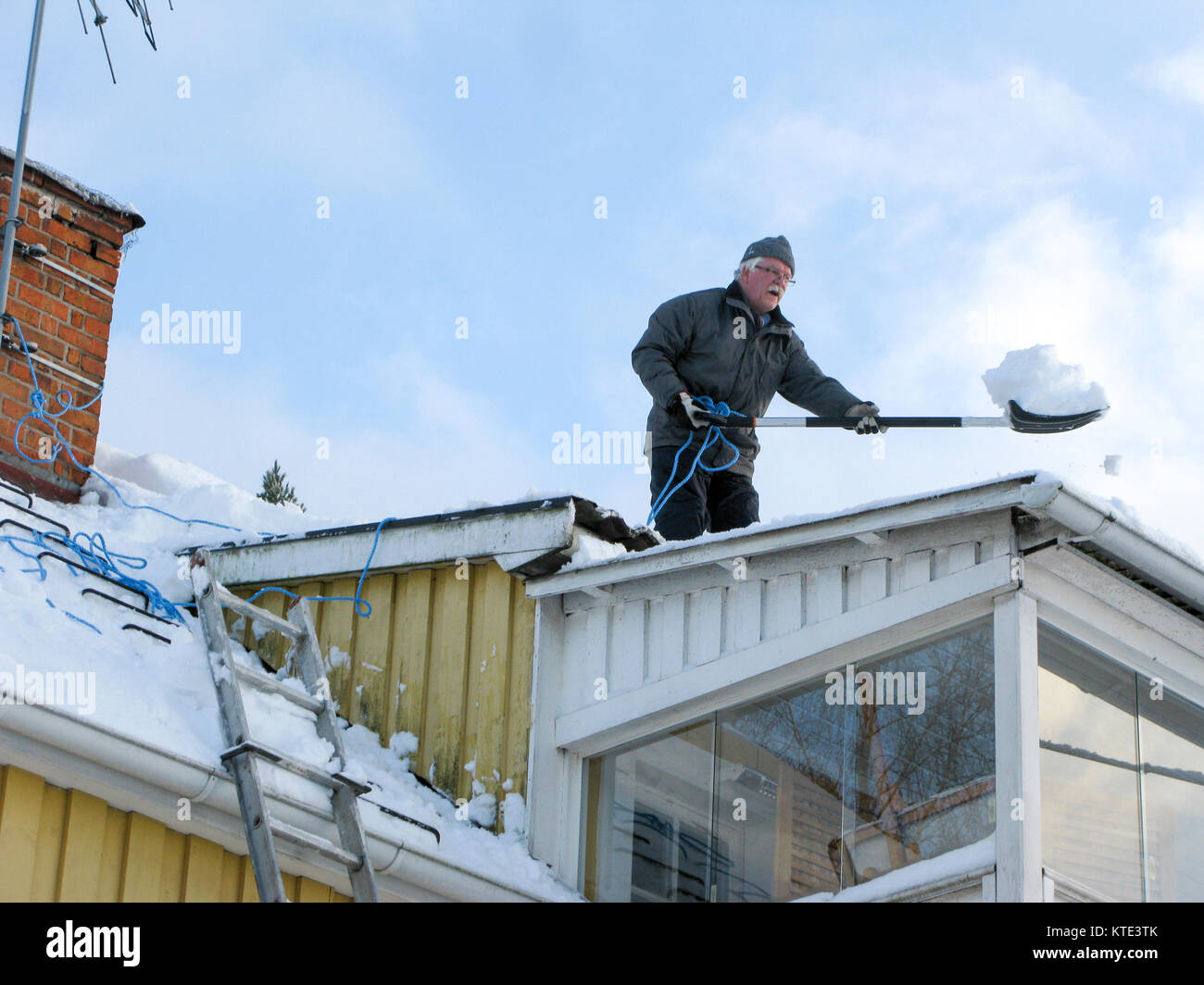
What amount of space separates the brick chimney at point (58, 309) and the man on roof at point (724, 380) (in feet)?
7.82

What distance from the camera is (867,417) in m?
6.43

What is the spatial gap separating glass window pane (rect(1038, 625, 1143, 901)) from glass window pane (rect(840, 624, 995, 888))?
18 cm

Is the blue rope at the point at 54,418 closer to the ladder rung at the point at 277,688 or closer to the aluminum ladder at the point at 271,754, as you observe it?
the aluminum ladder at the point at 271,754

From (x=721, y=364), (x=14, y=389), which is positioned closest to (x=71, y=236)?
(x=14, y=389)

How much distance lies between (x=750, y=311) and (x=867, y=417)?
655mm

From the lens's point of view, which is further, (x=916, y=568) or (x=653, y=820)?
(x=653, y=820)

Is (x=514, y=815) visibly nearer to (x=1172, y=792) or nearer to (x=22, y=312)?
(x=1172, y=792)

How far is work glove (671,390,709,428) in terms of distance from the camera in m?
6.20

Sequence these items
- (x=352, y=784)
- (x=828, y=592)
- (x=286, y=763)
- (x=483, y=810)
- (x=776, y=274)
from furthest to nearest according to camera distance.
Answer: (x=776, y=274) → (x=483, y=810) → (x=828, y=592) → (x=352, y=784) → (x=286, y=763)

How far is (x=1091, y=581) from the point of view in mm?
4816

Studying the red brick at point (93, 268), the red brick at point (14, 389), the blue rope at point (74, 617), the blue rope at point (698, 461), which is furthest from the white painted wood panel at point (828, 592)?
the red brick at point (93, 268)

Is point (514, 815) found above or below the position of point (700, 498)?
below

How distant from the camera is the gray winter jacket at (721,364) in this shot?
637 cm
